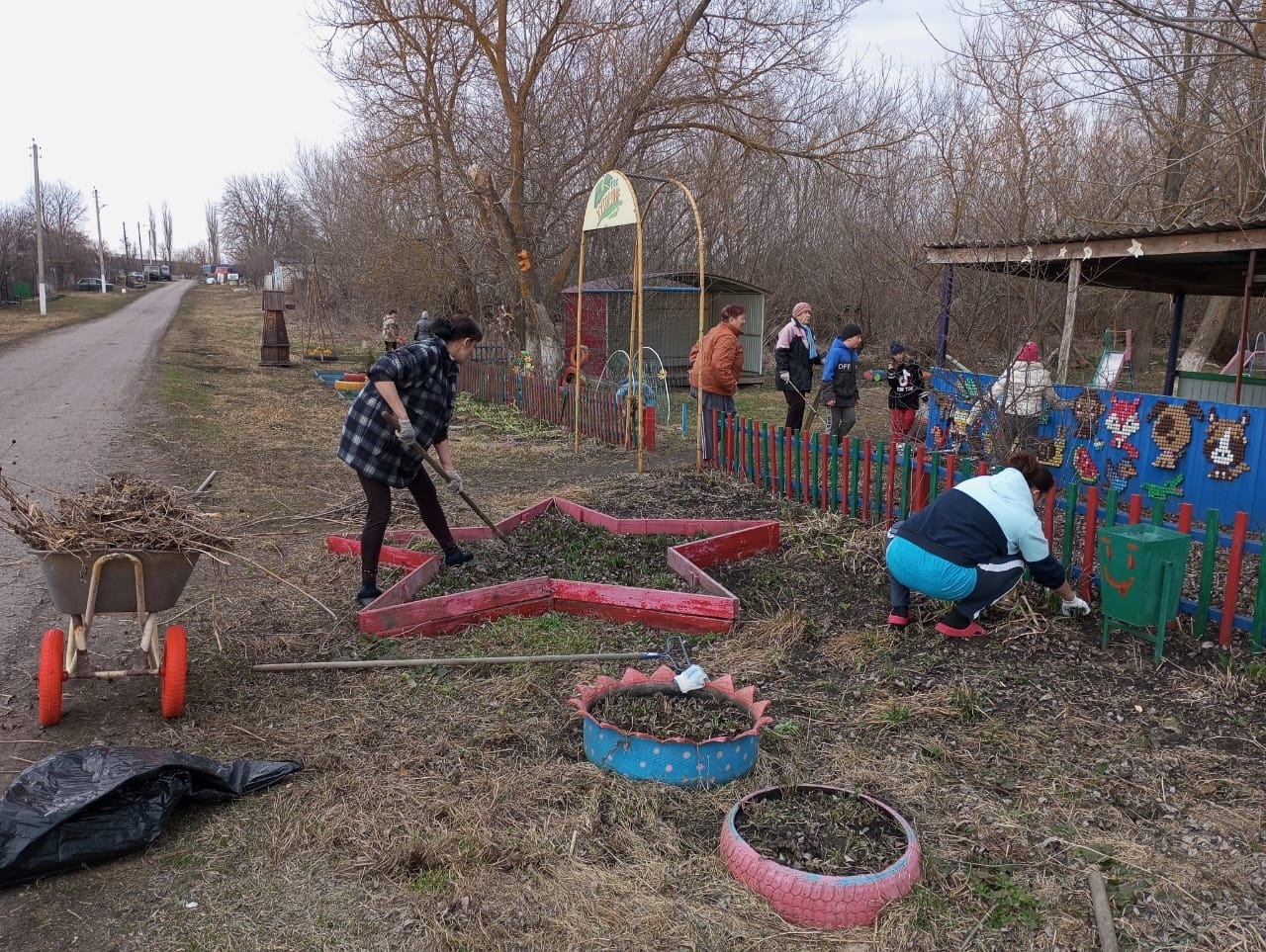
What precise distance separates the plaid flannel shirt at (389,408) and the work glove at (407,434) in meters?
0.15

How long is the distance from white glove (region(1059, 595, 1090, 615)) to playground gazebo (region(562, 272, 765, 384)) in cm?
1194

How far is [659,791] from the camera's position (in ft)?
10.4

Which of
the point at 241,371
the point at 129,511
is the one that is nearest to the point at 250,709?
the point at 129,511

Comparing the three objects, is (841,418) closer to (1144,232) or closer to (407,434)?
(1144,232)

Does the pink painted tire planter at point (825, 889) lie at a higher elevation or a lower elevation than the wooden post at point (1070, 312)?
lower

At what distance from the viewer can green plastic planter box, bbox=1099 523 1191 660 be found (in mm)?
4074

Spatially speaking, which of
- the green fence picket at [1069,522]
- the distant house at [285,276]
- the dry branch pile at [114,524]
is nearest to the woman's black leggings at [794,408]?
the green fence picket at [1069,522]

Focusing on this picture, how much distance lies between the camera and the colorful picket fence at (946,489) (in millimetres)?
4266

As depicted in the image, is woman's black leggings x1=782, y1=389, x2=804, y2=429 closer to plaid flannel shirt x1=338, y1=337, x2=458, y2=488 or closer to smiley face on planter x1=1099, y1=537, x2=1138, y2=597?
plaid flannel shirt x1=338, y1=337, x2=458, y2=488

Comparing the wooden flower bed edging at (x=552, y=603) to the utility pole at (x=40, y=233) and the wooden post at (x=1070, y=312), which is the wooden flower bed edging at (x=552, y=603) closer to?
Answer: the wooden post at (x=1070, y=312)

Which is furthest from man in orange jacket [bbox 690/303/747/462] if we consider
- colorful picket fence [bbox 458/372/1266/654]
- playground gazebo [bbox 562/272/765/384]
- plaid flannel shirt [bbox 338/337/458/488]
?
playground gazebo [bbox 562/272/765/384]

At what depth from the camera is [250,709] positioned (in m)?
3.93

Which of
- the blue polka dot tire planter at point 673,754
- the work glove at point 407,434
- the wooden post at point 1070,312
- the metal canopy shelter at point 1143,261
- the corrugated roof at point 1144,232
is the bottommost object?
the blue polka dot tire planter at point 673,754

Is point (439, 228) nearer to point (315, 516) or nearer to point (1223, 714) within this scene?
point (315, 516)
